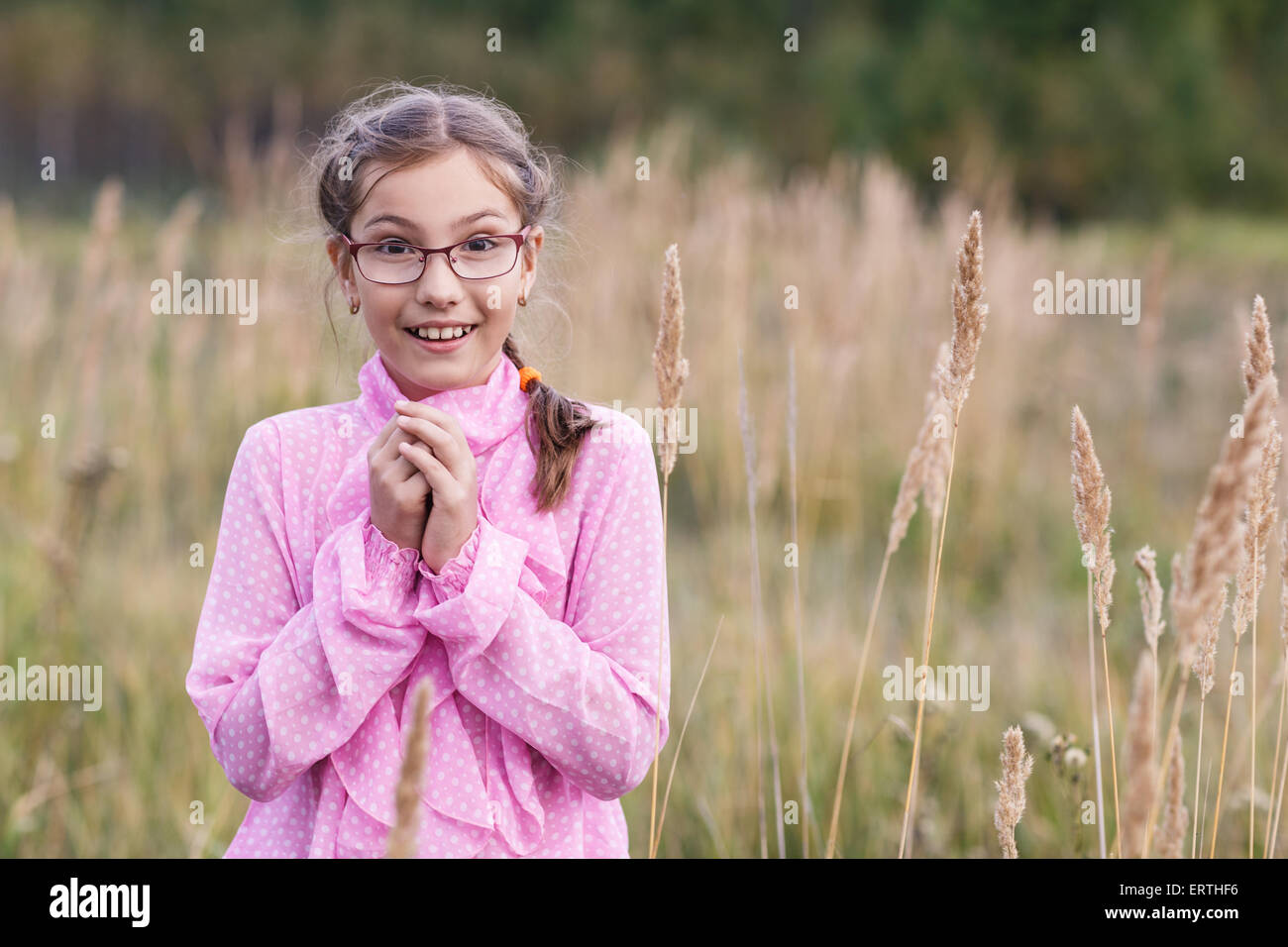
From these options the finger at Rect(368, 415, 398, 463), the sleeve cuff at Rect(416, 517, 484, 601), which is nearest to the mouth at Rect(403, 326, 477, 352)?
the finger at Rect(368, 415, 398, 463)

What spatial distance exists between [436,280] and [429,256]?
0.13 feet

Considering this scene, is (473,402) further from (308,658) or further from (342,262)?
(308,658)

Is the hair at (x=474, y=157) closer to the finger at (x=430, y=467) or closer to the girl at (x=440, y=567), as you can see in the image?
the girl at (x=440, y=567)

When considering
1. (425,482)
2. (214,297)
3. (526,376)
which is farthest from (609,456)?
(214,297)

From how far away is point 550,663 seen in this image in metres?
1.16

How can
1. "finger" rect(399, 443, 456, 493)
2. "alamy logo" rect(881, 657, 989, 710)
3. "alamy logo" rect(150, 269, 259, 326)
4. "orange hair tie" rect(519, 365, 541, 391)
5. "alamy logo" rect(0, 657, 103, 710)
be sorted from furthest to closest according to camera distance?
1. "alamy logo" rect(150, 269, 259, 326)
2. "alamy logo" rect(881, 657, 989, 710)
3. "alamy logo" rect(0, 657, 103, 710)
4. "orange hair tie" rect(519, 365, 541, 391)
5. "finger" rect(399, 443, 456, 493)

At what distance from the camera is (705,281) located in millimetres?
4352

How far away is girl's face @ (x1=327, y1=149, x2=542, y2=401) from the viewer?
120 centimetres

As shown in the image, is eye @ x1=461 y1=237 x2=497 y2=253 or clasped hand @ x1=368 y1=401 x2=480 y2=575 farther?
eye @ x1=461 y1=237 x2=497 y2=253

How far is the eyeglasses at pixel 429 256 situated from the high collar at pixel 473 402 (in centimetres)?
13

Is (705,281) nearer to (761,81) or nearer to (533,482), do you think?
(533,482)

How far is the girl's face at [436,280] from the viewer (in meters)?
1.20
